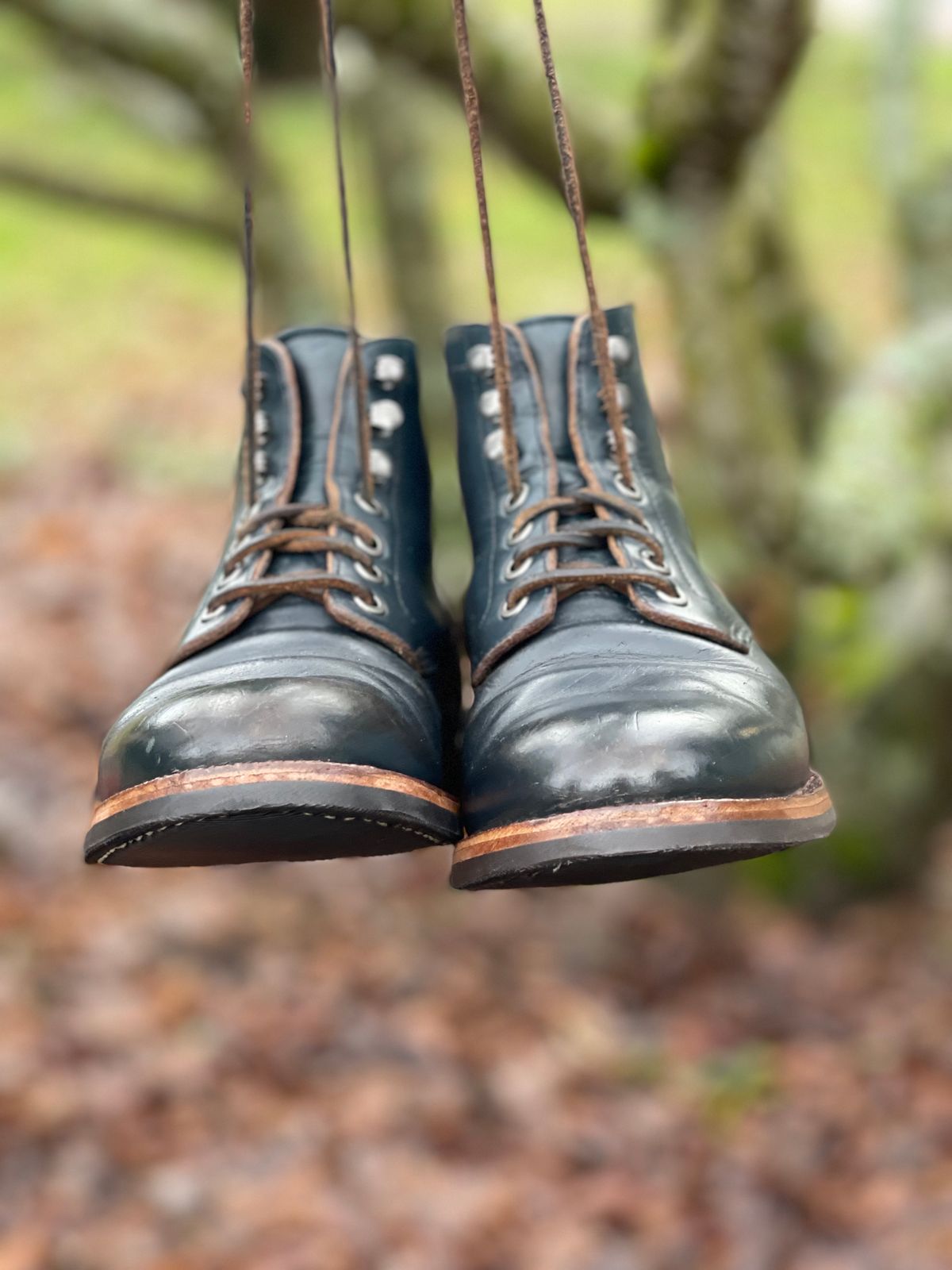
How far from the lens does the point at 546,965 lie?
4.90 metres

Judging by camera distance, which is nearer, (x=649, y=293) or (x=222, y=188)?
(x=222, y=188)

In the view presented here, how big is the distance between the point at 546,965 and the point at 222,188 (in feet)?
10.9

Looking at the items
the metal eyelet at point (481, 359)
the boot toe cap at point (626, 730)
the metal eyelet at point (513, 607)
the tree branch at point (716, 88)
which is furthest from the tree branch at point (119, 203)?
the boot toe cap at point (626, 730)

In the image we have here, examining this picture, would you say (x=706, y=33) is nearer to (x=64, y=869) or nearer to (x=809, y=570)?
(x=809, y=570)

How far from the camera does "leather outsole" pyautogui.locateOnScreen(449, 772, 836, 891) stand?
134cm

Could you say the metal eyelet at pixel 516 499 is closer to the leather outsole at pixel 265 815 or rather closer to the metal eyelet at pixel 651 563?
the metal eyelet at pixel 651 563

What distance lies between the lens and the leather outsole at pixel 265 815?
1.36m

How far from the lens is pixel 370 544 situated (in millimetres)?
1719

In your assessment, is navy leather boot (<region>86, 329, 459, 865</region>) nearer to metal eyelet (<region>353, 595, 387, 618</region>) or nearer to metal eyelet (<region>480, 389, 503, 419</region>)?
metal eyelet (<region>353, 595, 387, 618</region>)

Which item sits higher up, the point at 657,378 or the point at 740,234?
the point at 657,378

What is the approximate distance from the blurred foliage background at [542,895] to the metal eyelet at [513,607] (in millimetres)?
1808

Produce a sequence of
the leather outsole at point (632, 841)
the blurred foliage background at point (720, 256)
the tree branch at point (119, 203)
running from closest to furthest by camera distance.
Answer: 1. the leather outsole at point (632, 841)
2. the blurred foliage background at point (720, 256)
3. the tree branch at point (119, 203)

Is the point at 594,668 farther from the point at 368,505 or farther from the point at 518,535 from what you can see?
the point at 368,505

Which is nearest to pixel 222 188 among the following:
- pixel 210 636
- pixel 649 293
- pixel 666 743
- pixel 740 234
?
pixel 740 234
